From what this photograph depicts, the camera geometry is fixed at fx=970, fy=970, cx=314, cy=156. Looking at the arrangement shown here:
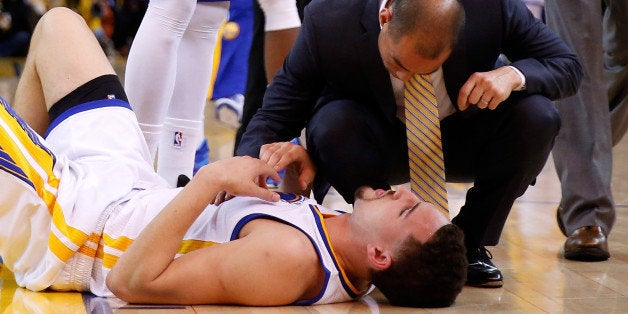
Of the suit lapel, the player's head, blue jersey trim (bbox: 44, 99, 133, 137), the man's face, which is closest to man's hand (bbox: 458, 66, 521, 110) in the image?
the man's face

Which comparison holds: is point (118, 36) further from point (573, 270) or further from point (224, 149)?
point (573, 270)

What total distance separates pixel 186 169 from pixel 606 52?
64.4 inches

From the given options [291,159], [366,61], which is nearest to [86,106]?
[291,159]

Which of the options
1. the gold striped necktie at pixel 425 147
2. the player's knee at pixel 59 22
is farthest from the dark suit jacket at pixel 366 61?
the player's knee at pixel 59 22

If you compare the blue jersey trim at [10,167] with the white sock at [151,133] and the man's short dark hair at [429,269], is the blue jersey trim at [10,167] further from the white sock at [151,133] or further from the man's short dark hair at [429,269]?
the man's short dark hair at [429,269]

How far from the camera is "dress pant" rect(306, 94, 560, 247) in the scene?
2600 millimetres

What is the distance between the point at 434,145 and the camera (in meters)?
2.55

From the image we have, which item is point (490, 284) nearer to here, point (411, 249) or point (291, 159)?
point (411, 249)

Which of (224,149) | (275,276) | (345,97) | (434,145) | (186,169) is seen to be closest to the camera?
(275,276)

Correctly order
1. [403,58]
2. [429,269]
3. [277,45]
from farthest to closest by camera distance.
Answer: [277,45]
[403,58]
[429,269]

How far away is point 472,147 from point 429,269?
635mm

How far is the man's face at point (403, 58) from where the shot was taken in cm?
229

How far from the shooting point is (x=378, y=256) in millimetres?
2225

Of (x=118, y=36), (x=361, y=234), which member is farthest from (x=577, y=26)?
(x=118, y=36)
